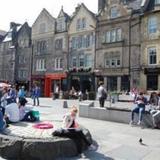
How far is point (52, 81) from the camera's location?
139 feet

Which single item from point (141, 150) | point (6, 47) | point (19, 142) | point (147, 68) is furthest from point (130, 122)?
point (6, 47)

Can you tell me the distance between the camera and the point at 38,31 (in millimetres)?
46031

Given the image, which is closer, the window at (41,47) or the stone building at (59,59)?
the stone building at (59,59)

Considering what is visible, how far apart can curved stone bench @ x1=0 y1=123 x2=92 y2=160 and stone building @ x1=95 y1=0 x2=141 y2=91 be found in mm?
25344

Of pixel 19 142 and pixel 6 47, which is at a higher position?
pixel 6 47

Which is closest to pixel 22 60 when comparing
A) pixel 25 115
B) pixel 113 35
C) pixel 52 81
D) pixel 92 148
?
pixel 52 81

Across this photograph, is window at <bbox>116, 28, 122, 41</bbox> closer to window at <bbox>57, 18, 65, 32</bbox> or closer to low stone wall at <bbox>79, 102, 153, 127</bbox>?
window at <bbox>57, 18, 65, 32</bbox>

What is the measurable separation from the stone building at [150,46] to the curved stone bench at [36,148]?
24.1 m

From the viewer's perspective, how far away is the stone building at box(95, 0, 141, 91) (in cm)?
3331

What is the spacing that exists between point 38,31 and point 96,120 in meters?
32.8

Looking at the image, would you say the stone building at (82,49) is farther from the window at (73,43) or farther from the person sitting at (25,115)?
the person sitting at (25,115)

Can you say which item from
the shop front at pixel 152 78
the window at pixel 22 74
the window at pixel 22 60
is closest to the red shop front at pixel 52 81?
the window at pixel 22 74

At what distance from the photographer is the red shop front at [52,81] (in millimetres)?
40906

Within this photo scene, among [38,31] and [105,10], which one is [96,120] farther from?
[38,31]
